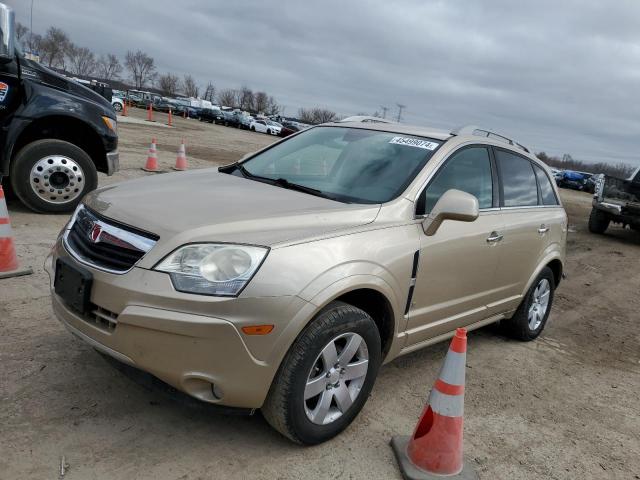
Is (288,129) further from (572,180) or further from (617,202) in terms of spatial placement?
(617,202)

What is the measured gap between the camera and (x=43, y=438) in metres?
2.66

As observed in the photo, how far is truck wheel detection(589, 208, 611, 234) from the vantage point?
12398 mm

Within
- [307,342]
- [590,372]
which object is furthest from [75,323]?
[590,372]

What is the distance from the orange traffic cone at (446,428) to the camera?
2744mm

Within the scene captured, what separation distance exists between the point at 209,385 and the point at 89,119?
5190 mm

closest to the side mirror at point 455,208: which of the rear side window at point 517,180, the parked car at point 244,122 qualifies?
the rear side window at point 517,180

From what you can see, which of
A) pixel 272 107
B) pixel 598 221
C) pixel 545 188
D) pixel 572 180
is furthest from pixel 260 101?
pixel 545 188

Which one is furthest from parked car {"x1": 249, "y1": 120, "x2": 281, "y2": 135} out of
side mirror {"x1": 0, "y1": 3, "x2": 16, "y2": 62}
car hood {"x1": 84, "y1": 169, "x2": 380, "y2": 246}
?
car hood {"x1": 84, "y1": 169, "x2": 380, "y2": 246}

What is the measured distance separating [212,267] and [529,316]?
3386 millimetres

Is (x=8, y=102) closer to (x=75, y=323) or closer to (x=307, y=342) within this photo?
(x=75, y=323)

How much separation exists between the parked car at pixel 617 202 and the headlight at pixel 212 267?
11.3 metres

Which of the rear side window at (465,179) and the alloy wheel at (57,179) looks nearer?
the rear side window at (465,179)

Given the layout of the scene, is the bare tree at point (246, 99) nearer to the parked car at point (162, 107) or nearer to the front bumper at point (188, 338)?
the parked car at point (162, 107)

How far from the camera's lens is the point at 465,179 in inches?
149
